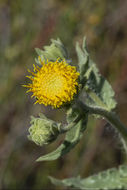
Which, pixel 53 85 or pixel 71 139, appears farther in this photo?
pixel 71 139

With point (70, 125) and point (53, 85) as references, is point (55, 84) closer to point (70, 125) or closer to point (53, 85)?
point (53, 85)

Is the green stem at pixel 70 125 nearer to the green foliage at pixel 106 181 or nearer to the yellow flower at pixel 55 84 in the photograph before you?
the yellow flower at pixel 55 84

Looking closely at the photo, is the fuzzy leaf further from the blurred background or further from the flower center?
the blurred background

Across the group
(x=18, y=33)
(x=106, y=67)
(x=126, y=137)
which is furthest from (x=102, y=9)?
→ (x=126, y=137)

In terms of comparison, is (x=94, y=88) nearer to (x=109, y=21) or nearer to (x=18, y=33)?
(x=109, y=21)

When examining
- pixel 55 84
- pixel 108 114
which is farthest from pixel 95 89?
pixel 55 84

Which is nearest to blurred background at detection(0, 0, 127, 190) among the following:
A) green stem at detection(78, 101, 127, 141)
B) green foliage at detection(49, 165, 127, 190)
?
green foliage at detection(49, 165, 127, 190)
